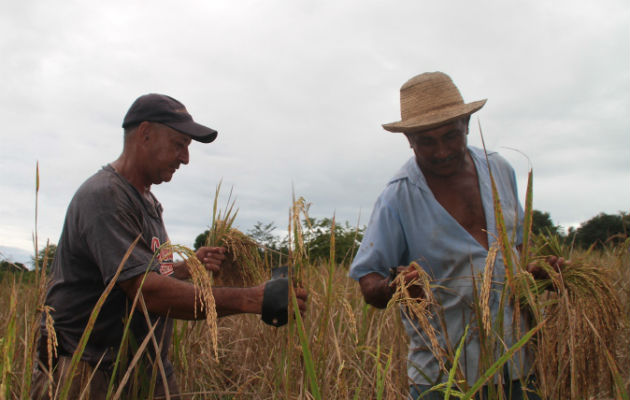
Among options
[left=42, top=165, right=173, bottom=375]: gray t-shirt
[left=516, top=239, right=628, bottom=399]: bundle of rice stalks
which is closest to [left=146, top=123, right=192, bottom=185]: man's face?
[left=42, top=165, right=173, bottom=375]: gray t-shirt

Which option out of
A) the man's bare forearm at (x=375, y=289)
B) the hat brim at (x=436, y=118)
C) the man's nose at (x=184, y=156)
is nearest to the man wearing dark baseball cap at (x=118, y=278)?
the man's nose at (x=184, y=156)

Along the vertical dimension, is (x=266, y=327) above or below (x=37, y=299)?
below

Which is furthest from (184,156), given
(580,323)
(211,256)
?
(580,323)

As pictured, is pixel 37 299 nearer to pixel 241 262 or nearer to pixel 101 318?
pixel 101 318

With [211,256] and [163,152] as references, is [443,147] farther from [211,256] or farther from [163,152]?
[163,152]

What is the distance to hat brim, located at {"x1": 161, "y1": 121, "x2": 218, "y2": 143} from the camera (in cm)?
265

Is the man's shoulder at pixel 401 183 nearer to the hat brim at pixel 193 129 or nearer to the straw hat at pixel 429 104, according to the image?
the straw hat at pixel 429 104

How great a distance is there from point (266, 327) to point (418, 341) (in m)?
1.82

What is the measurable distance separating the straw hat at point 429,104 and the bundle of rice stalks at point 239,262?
3.33 feet

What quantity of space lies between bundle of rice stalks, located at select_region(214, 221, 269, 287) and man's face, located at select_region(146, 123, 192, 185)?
0.41 metres

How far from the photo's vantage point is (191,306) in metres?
2.12

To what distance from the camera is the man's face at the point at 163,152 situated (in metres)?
2.61

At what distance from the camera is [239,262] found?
2.59 meters

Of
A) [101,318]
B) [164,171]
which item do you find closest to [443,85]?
[164,171]
